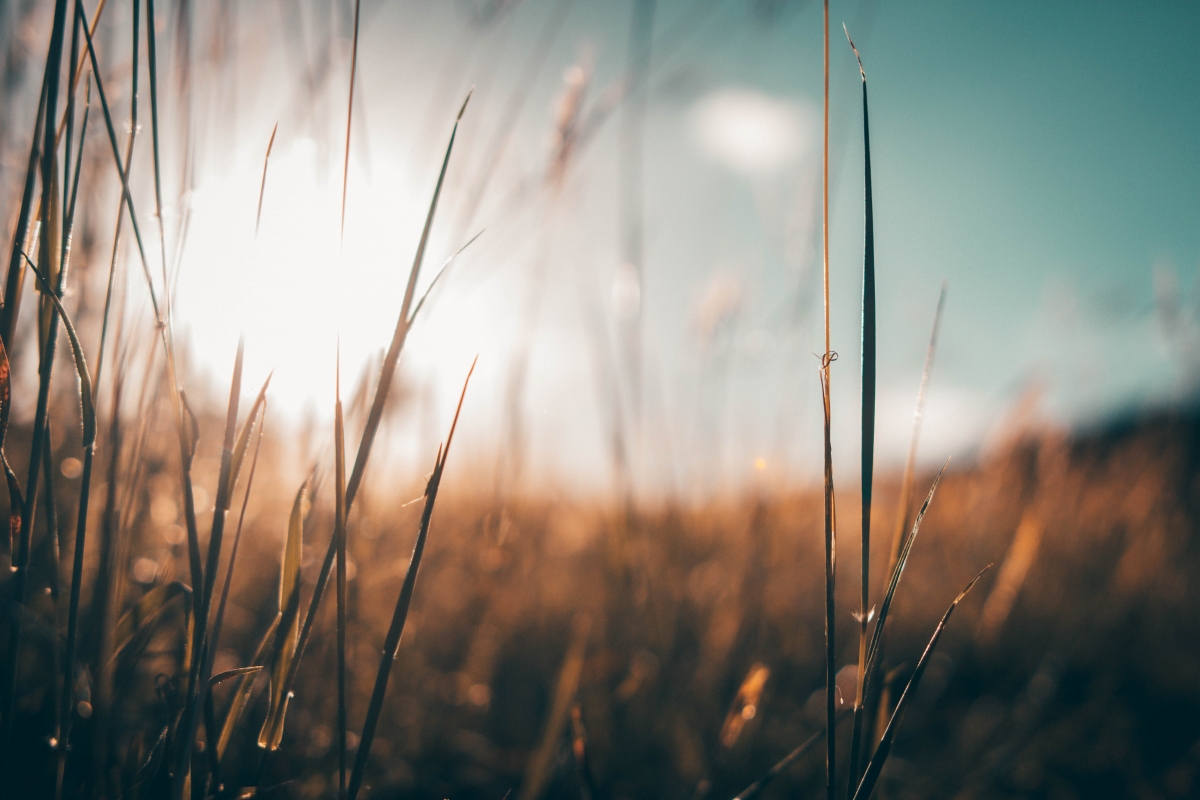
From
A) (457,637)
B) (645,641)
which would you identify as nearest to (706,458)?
(645,641)

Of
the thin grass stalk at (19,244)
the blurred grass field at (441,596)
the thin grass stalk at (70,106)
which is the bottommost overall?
the blurred grass field at (441,596)

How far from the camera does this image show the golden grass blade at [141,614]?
0.39 m

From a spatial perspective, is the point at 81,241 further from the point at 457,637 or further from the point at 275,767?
the point at 457,637

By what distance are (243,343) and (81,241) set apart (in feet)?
1.71

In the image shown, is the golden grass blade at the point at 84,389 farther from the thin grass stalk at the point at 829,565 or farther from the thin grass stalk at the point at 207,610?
the thin grass stalk at the point at 829,565

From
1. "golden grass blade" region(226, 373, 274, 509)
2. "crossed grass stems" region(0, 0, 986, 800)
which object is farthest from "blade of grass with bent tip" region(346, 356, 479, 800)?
"golden grass blade" region(226, 373, 274, 509)

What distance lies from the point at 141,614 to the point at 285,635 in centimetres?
14

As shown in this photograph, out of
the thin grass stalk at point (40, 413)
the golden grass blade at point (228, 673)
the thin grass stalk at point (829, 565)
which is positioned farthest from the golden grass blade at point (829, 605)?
the thin grass stalk at point (40, 413)

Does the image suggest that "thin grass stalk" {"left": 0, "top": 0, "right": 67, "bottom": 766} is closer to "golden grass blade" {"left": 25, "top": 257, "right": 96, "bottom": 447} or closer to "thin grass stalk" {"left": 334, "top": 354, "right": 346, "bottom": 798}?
"golden grass blade" {"left": 25, "top": 257, "right": 96, "bottom": 447}

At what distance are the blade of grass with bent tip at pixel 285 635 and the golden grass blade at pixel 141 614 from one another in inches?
3.5

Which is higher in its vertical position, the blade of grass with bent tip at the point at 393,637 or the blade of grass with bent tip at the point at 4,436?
the blade of grass with bent tip at the point at 4,436

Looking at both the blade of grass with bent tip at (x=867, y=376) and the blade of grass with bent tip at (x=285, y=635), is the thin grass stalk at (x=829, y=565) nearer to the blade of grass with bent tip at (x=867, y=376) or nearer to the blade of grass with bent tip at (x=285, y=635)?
the blade of grass with bent tip at (x=867, y=376)

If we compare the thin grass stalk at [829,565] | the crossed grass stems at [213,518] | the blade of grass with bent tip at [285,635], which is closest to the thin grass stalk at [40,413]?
the crossed grass stems at [213,518]

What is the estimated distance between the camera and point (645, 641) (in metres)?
0.90
